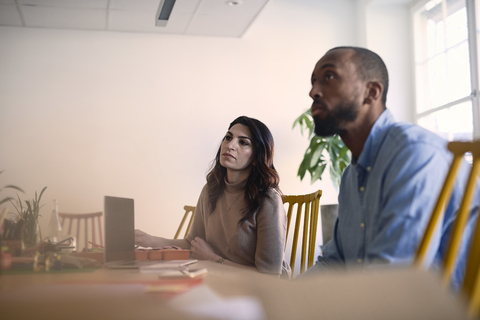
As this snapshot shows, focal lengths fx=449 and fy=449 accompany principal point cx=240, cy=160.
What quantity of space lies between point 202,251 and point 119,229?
0.55 metres

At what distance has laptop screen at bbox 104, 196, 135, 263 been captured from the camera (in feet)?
3.77

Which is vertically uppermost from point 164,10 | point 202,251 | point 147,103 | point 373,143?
point 164,10

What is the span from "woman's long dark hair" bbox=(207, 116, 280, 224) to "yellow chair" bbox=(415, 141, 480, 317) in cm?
98

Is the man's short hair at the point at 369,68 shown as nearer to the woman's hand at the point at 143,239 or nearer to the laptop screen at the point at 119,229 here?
the laptop screen at the point at 119,229

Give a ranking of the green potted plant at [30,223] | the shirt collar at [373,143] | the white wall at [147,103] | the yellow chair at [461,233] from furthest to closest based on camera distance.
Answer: the white wall at [147,103] → the green potted plant at [30,223] → the shirt collar at [373,143] → the yellow chair at [461,233]

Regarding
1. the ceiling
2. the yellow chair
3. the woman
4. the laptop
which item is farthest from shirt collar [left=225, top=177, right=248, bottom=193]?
the ceiling

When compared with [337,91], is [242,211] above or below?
below

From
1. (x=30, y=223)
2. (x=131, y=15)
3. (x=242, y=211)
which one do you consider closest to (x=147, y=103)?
(x=131, y=15)

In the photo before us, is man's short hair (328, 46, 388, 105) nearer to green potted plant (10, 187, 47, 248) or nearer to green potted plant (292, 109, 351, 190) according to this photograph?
green potted plant (10, 187, 47, 248)

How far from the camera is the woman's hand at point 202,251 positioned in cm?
169

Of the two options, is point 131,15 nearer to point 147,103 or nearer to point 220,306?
point 147,103

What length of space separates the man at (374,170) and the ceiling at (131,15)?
2.43m

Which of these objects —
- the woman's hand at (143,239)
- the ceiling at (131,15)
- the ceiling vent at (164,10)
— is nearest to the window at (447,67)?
the ceiling at (131,15)

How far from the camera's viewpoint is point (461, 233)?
76 centimetres
